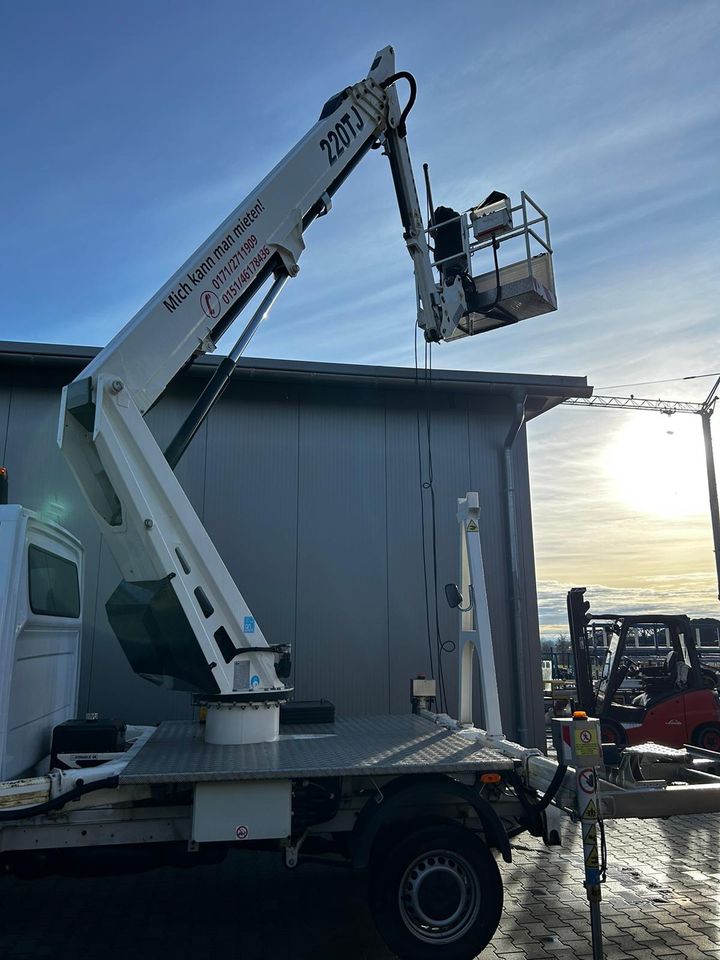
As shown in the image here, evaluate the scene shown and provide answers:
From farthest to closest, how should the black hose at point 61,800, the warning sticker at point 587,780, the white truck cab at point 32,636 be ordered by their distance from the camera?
the warning sticker at point 587,780, the white truck cab at point 32,636, the black hose at point 61,800

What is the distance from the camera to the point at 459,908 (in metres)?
4.33

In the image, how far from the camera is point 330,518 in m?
9.69

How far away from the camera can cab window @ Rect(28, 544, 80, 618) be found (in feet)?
14.6

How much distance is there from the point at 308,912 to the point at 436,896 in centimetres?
135

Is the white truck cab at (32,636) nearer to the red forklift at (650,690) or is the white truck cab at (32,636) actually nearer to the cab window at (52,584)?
the cab window at (52,584)

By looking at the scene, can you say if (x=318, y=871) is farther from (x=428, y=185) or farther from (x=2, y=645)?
(x=428, y=185)

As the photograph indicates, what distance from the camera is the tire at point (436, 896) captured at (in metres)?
4.25

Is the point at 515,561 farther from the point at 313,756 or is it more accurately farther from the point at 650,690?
the point at 313,756

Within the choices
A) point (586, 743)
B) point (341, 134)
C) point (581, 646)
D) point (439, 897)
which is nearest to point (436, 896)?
point (439, 897)

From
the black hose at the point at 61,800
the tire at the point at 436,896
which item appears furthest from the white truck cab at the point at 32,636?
the tire at the point at 436,896

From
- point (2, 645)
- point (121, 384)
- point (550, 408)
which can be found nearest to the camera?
point (2, 645)

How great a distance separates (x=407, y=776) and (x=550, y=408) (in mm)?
7624

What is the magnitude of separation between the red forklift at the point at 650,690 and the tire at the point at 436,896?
627 cm

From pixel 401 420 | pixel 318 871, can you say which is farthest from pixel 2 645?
pixel 401 420
